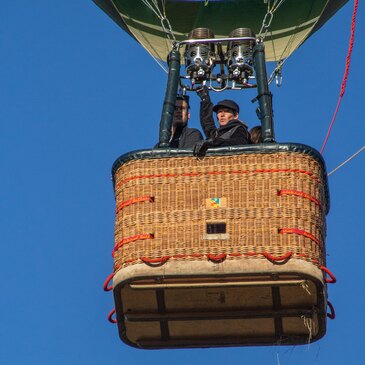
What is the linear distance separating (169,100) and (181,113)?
0.33 m

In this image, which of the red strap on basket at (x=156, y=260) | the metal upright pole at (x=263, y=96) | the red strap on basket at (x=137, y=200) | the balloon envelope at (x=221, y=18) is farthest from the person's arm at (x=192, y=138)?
the balloon envelope at (x=221, y=18)

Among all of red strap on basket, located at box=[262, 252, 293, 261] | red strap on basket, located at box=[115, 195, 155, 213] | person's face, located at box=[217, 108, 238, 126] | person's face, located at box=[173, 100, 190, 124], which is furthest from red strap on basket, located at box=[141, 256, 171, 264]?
person's face, located at box=[173, 100, 190, 124]

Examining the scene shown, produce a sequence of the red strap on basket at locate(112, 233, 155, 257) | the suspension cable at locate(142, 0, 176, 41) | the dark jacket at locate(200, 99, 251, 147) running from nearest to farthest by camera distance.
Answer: the red strap on basket at locate(112, 233, 155, 257) < the dark jacket at locate(200, 99, 251, 147) < the suspension cable at locate(142, 0, 176, 41)

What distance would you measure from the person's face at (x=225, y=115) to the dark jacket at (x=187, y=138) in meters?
0.16

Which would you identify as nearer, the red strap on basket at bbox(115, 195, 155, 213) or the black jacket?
the red strap on basket at bbox(115, 195, 155, 213)

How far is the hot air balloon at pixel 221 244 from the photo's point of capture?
10922 mm

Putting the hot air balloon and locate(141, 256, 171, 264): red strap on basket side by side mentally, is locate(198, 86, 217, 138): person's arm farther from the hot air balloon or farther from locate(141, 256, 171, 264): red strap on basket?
locate(141, 256, 171, 264): red strap on basket

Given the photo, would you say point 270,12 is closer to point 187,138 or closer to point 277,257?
point 187,138

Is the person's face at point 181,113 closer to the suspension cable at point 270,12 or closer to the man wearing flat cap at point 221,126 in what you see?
the man wearing flat cap at point 221,126

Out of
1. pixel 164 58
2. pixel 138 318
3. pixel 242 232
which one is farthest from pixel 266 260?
pixel 164 58

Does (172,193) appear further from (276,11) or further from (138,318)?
(276,11)

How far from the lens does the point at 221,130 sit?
37.8 feet

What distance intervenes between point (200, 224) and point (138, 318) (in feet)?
2.57

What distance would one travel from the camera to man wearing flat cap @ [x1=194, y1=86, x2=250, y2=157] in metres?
11.3
